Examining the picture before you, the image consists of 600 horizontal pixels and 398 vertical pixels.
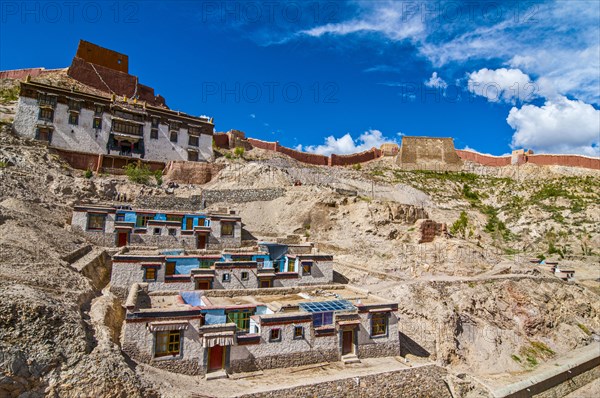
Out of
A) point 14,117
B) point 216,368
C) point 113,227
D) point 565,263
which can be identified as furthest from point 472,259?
point 14,117

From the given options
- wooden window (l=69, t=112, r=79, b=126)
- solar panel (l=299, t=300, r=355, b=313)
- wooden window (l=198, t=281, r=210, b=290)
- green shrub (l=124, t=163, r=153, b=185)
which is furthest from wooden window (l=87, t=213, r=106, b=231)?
wooden window (l=69, t=112, r=79, b=126)

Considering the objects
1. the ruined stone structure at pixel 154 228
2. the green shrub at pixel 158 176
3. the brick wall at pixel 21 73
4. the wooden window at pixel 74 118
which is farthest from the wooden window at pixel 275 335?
the brick wall at pixel 21 73

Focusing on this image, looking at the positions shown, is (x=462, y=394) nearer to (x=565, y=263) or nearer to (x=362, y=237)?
(x=362, y=237)

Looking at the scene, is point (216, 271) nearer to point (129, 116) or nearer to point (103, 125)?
point (103, 125)

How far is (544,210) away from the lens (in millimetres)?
43094

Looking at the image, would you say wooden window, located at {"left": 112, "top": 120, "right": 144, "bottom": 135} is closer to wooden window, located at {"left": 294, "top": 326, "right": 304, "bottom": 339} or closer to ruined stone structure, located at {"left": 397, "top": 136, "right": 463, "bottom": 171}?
wooden window, located at {"left": 294, "top": 326, "right": 304, "bottom": 339}

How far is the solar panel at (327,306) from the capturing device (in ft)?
49.8

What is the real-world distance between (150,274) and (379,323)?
10261mm

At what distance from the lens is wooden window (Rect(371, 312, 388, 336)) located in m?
15.9

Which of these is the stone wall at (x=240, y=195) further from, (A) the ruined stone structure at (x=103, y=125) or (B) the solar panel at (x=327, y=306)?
(B) the solar panel at (x=327, y=306)

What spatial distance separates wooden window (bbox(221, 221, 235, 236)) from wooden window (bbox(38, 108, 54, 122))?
21.1 meters

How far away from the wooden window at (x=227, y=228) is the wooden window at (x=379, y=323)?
12579 millimetres

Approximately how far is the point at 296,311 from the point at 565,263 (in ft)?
99.9

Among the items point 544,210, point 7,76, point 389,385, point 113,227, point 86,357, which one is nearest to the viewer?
point 86,357
